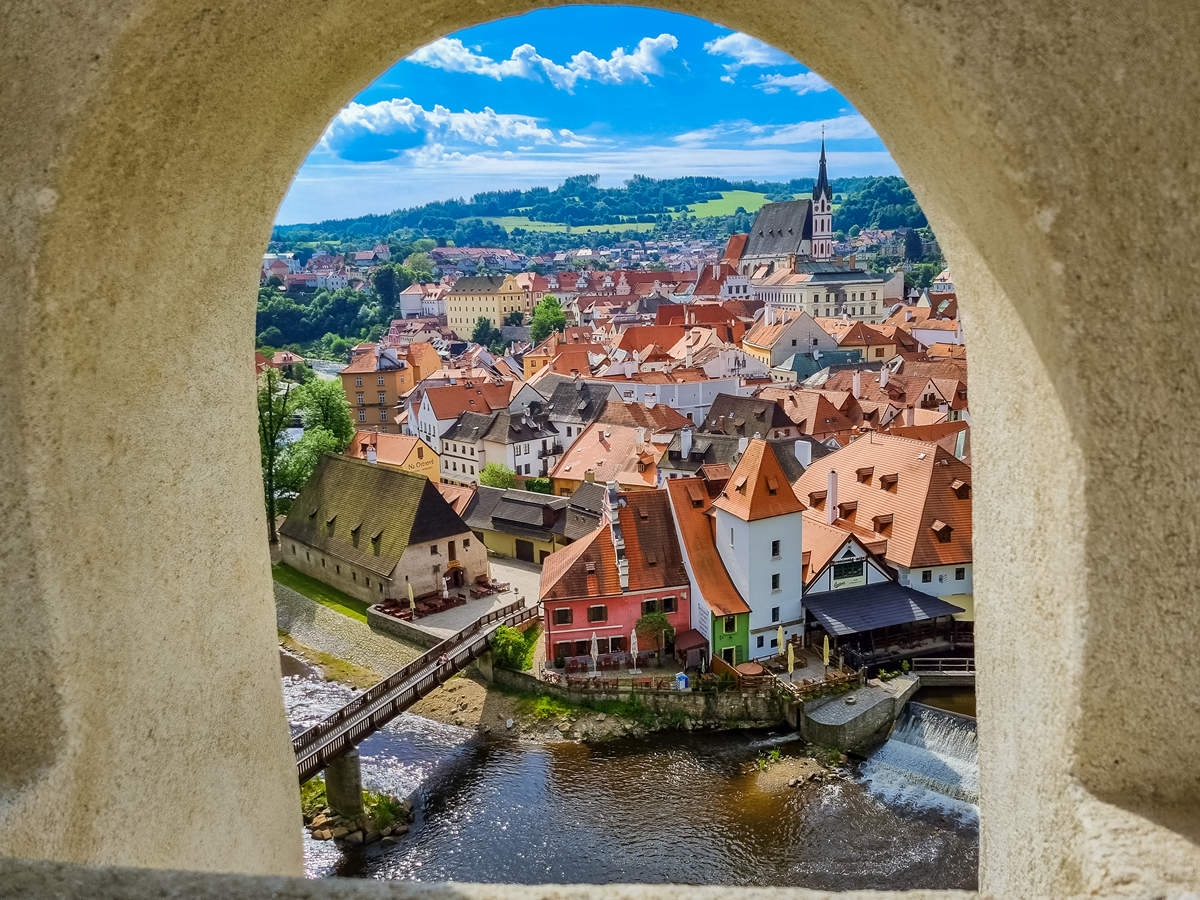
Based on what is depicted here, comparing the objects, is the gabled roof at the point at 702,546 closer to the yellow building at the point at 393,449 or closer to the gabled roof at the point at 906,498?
the gabled roof at the point at 906,498

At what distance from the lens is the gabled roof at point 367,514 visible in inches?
883

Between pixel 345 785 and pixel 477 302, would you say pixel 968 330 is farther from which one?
pixel 477 302

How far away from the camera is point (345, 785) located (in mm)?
14328

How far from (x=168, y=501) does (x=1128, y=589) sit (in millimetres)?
1749

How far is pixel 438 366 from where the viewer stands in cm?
5256

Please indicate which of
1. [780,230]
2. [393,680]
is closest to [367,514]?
[393,680]

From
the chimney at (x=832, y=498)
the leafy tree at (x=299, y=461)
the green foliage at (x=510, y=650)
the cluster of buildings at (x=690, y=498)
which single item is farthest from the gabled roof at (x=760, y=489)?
the leafy tree at (x=299, y=461)

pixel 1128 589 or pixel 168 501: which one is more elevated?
pixel 168 501

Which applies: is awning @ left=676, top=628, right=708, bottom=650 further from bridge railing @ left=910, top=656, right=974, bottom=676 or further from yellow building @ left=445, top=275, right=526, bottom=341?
yellow building @ left=445, top=275, right=526, bottom=341

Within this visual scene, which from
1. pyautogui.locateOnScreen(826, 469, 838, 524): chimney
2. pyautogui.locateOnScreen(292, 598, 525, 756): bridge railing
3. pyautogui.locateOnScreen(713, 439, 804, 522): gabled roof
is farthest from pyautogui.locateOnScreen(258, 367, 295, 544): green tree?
pyautogui.locateOnScreen(826, 469, 838, 524): chimney

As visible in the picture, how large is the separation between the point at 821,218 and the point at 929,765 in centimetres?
8051

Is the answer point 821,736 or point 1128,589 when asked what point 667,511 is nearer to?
point 821,736

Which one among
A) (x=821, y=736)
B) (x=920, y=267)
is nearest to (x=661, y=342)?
(x=821, y=736)

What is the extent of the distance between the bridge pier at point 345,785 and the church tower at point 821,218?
80.5 metres
